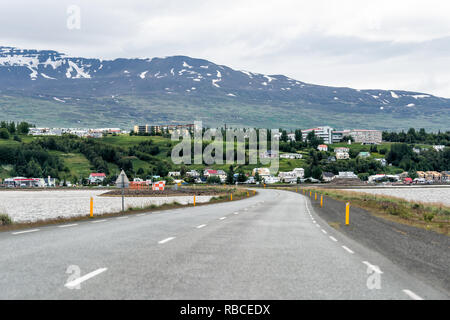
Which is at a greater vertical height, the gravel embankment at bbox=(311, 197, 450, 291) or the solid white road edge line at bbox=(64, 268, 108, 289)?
the solid white road edge line at bbox=(64, 268, 108, 289)

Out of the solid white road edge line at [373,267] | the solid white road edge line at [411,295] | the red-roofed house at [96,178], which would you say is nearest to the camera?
the solid white road edge line at [411,295]

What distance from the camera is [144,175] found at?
193500 millimetres

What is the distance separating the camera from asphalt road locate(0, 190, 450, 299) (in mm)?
7742

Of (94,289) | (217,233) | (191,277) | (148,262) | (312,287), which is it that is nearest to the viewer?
(94,289)

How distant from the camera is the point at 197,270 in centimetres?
962

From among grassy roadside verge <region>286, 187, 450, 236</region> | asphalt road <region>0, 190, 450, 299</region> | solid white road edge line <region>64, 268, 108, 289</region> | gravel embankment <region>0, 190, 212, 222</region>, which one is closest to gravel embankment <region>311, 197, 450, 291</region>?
asphalt road <region>0, 190, 450, 299</region>

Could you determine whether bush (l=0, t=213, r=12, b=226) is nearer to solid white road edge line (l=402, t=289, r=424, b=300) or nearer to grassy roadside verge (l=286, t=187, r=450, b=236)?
solid white road edge line (l=402, t=289, r=424, b=300)

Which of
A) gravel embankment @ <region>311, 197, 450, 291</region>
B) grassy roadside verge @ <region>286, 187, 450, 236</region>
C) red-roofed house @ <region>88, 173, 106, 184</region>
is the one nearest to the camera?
gravel embankment @ <region>311, 197, 450, 291</region>

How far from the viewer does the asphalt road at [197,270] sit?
774 cm

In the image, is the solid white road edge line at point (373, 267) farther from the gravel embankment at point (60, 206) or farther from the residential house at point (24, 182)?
the residential house at point (24, 182)

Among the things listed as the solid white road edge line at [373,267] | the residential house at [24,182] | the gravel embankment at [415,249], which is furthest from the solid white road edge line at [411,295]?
the residential house at [24,182]
